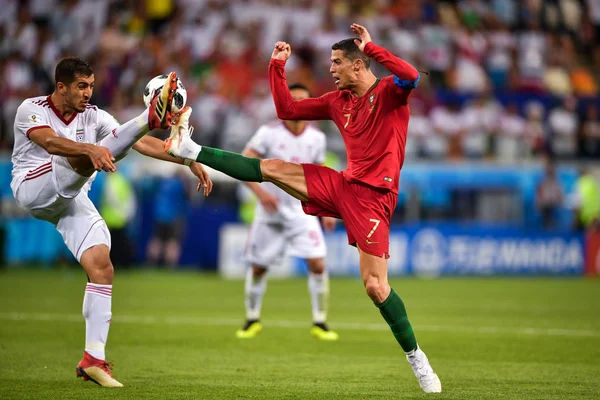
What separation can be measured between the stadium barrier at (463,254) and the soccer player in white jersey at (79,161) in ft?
43.9

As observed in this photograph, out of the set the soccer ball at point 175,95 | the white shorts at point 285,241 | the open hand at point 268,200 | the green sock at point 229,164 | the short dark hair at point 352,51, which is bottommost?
the white shorts at point 285,241

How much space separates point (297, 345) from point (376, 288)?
334 cm

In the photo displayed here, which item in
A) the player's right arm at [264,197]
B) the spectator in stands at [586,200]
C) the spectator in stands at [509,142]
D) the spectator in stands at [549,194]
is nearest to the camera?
the player's right arm at [264,197]

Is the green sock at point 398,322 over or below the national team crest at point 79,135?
below

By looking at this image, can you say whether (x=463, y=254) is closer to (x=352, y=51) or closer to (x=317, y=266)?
(x=317, y=266)

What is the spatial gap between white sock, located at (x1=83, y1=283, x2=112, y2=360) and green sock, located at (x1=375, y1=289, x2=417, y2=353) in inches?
86.6

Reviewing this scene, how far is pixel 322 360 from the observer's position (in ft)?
31.5

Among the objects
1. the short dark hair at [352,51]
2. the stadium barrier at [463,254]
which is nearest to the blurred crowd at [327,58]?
the stadium barrier at [463,254]

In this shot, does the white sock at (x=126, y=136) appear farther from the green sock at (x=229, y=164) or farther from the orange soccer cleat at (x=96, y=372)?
the orange soccer cleat at (x=96, y=372)

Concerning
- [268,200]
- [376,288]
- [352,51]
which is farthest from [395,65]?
[268,200]

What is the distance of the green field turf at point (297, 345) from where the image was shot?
7.79 metres

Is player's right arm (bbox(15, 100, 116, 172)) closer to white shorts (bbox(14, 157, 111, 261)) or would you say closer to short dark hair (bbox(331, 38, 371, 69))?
white shorts (bbox(14, 157, 111, 261))

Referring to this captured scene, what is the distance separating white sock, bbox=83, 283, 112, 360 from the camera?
25.8 ft

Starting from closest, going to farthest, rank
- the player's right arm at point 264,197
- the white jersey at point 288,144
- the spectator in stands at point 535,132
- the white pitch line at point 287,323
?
the white pitch line at point 287,323 < the player's right arm at point 264,197 < the white jersey at point 288,144 < the spectator in stands at point 535,132
